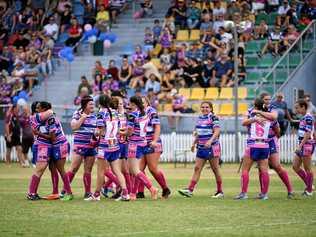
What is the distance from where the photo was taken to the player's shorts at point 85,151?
22031 mm

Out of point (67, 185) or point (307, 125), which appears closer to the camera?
point (67, 185)

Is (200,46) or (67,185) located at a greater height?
(200,46)

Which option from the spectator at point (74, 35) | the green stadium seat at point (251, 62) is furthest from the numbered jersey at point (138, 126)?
the spectator at point (74, 35)

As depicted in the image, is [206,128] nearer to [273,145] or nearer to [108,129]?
[273,145]

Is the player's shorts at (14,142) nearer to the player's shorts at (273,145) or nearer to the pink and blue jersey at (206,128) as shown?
the pink and blue jersey at (206,128)

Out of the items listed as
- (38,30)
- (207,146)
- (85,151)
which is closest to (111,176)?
(85,151)

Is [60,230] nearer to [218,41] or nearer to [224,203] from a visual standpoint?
[224,203]

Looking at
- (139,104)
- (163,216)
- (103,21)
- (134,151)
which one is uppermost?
(103,21)

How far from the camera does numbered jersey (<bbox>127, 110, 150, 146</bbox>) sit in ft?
72.2

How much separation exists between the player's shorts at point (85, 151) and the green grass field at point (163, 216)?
909 millimetres

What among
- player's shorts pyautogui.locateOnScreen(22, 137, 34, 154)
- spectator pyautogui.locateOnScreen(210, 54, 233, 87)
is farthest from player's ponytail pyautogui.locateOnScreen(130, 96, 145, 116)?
spectator pyautogui.locateOnScreen(210, 54, 233, 87)

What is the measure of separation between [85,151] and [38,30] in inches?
1026

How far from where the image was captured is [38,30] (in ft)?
156

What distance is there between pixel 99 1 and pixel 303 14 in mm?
9826
